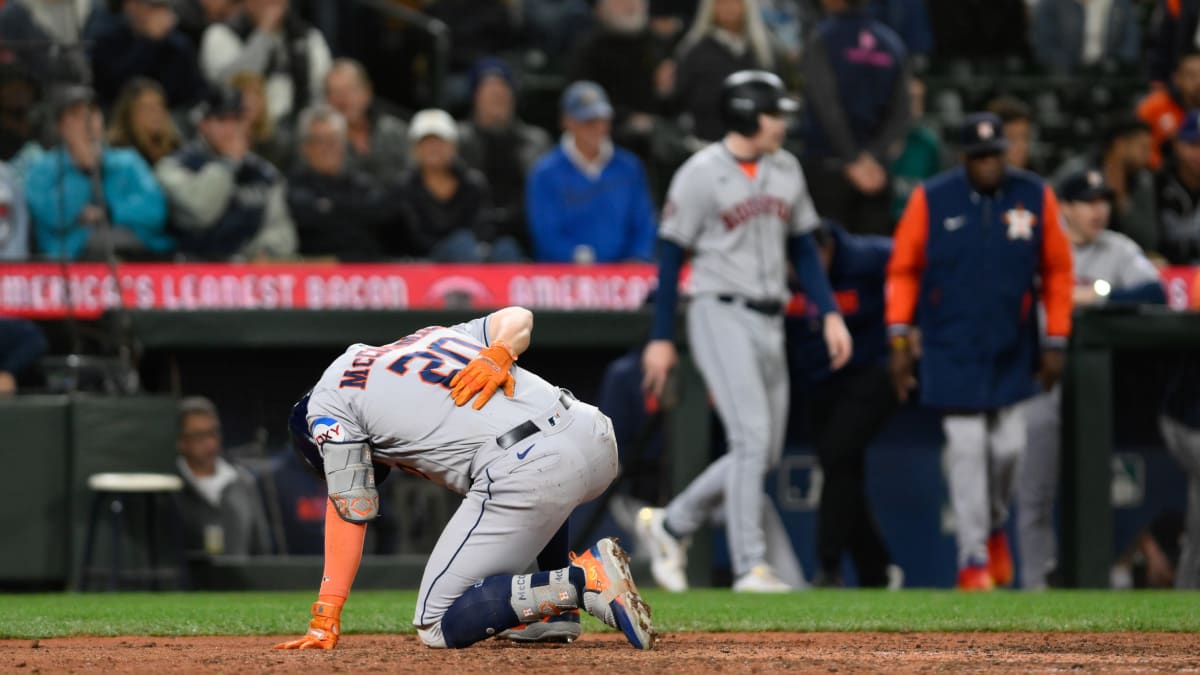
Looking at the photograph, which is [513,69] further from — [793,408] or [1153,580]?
[1153,580]

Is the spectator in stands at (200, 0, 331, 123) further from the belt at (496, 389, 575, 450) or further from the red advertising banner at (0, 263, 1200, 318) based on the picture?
the belt at (496, 389, 575, 450)

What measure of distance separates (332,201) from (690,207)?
2689mm

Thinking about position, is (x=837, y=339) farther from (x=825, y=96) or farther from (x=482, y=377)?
(x=825, y=96)

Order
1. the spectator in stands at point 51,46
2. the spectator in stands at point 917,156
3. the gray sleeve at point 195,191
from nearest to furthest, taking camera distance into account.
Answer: the spectator in stands at point 51,46 < the gray sleeve at point 195,191 < the spectator in stands at point 917,156

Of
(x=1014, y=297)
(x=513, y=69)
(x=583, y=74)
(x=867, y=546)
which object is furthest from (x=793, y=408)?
(x=513, y=69)

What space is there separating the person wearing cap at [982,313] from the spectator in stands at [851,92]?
234 centimetres

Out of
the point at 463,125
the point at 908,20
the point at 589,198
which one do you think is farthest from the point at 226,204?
the point at 908,20

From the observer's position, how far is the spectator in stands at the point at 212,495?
28.4 feet

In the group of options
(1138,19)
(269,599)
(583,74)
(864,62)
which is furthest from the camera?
(1138,19)

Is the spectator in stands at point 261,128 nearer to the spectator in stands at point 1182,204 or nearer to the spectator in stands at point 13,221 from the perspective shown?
the spectator in stands at point 13,221

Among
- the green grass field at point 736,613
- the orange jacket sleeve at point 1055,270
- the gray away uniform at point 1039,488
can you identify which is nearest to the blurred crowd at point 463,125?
the gray away uniform at point 1039,488

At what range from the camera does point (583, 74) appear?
11828 mm

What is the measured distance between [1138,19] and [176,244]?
320 inches

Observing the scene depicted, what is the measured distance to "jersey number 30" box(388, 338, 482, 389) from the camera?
5.11 m
